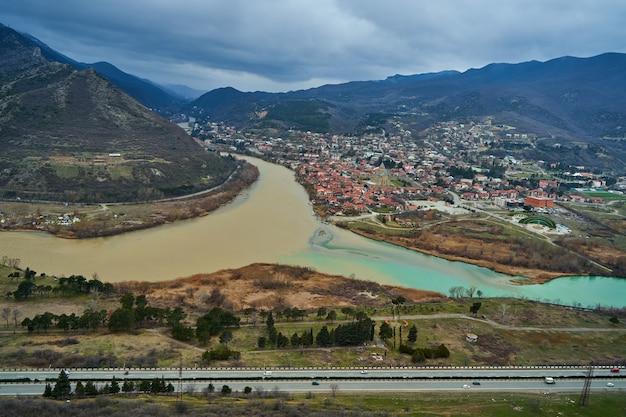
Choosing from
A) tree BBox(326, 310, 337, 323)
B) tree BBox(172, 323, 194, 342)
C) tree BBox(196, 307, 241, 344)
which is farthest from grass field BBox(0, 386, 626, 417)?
tree BBox(326, 310, 337, 323)

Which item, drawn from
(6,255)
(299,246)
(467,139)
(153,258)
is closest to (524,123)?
(467,139)

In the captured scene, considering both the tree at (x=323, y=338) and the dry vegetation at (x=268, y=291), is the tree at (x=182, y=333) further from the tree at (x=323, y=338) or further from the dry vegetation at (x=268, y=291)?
the tree at (x=323, y=338)

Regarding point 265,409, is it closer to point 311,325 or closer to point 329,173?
point 311,325

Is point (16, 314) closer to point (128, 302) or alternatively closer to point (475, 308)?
point (128, 302)

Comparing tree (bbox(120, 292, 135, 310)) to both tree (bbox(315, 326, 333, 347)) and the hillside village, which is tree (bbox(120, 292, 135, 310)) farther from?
the hillside village

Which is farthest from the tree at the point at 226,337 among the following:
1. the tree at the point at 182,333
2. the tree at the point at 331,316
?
the tree at the point at 331,316
